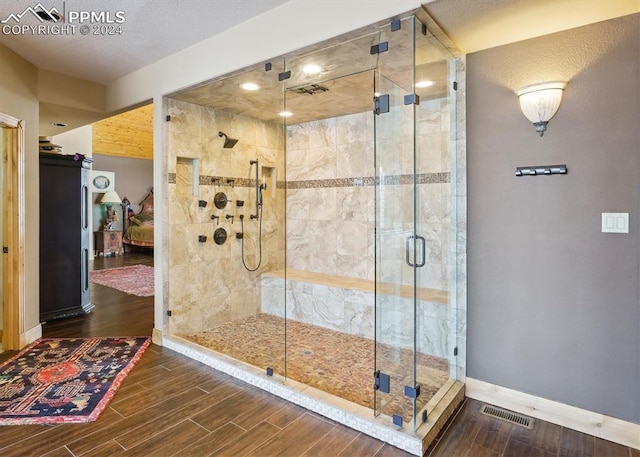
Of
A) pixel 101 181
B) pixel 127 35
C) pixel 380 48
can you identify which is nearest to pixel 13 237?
pixel 127 35

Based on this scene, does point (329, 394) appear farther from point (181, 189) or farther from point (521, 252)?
point (181, 189)

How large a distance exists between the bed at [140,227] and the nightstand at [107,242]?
0.30 metres

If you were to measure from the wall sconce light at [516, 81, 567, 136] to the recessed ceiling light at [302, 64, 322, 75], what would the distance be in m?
1.39

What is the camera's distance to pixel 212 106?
13.1 feet

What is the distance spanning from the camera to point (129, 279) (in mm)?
6773

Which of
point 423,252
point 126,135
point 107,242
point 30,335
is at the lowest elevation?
point 30,335

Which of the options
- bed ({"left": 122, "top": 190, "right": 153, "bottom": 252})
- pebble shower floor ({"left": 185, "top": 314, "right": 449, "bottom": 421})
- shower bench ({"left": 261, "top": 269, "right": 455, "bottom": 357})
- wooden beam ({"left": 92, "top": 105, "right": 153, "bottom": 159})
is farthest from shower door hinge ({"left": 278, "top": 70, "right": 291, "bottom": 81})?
bed ({"left": 122, "top": 190, "right": 153, "bottom": 252})

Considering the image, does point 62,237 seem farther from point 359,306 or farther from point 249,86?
point 359,306

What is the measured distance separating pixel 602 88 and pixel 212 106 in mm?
3340

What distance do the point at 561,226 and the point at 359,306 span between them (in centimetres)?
201

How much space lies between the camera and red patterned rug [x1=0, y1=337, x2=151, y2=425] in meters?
2.37

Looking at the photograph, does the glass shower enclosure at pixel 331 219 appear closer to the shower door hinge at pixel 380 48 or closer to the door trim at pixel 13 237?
the shower door hinge at pixel 380 48

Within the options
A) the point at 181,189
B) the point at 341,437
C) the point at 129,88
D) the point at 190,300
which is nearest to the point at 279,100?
the point at 181,189

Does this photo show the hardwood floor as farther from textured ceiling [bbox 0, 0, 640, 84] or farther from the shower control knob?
textured ceiling [bbox 0, 0, 640, 84]
